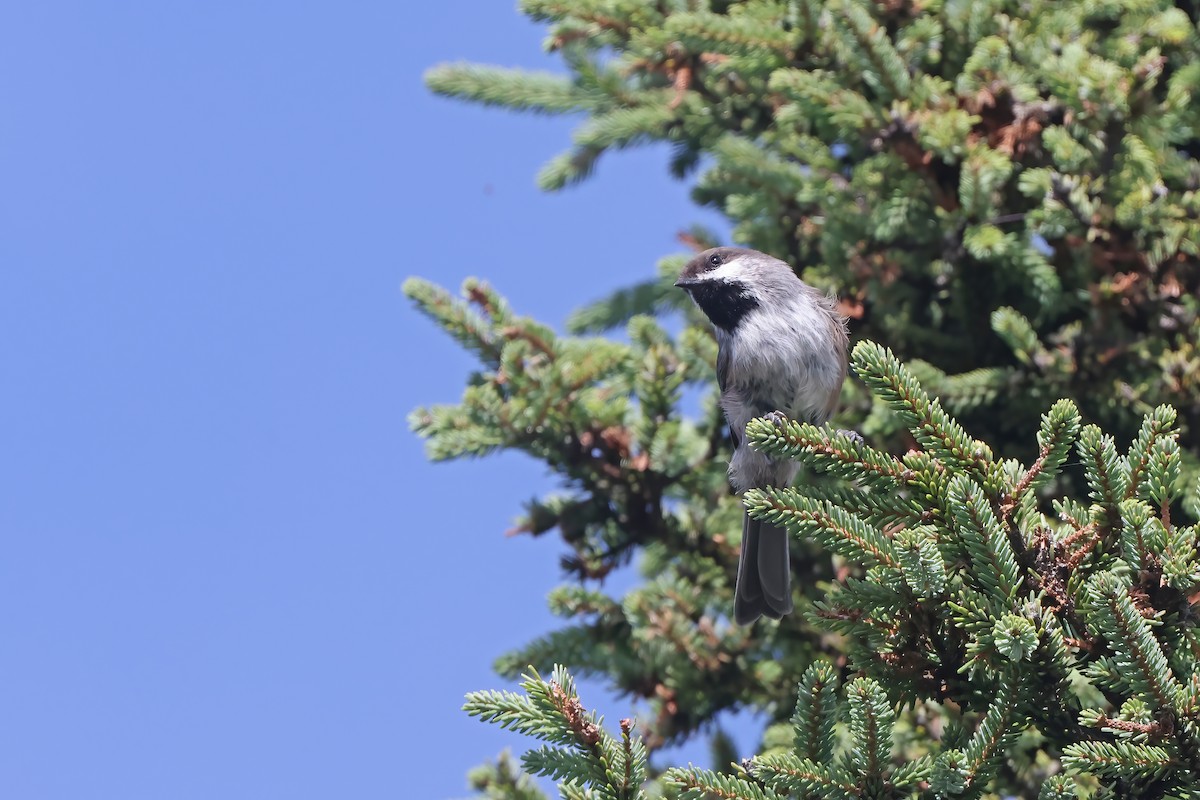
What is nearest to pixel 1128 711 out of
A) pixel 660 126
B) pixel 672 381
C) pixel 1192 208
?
pixel 672 381

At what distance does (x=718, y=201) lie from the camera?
4957 mm

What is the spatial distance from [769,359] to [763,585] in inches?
30.0

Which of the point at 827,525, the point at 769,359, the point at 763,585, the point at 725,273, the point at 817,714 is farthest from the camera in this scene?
the point at 725,273

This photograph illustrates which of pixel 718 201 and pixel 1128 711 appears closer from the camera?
pixel 1128 711

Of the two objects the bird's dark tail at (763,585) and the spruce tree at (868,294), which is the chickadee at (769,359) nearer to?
the bird's dark tail at (763,585)

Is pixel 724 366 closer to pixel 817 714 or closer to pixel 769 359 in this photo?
pixel 769 359

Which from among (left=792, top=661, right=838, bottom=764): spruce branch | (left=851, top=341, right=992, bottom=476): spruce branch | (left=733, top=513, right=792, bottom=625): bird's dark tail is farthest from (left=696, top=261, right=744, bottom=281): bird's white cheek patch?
(left=792, top=661, right=838, bottom=764): spruce branch

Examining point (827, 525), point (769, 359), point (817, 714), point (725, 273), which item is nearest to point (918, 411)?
point (827, 525)

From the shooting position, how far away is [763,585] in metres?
3.44

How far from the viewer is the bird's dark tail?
11.3 feet

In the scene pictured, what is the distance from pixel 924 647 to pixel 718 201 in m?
3.01

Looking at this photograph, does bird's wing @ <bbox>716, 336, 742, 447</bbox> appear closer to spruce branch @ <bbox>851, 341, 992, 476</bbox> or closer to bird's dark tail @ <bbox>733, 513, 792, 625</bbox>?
bird's dark tail @ <bbox>733, 513, 792, 625</bbox>

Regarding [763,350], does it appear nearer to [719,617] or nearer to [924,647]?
[719,617]

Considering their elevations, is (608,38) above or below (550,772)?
above
